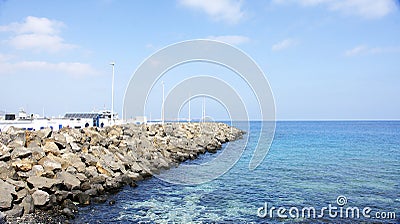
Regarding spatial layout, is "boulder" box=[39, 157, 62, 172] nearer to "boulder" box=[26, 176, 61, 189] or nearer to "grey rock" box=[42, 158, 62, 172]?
"grey rock" box=[42, 158, 62, 172]

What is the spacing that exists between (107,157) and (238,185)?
25.7 feet

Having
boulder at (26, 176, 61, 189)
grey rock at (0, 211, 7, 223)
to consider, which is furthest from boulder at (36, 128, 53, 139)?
grey rock at (0, 211, 7, 223)

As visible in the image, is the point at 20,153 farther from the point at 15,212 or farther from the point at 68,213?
the point at 68,213

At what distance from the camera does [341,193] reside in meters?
18.2

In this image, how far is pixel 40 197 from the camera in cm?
1348

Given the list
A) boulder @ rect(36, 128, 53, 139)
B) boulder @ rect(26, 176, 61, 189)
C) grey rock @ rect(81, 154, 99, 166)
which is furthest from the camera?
boulder @ rect(36, 128, 53, 139)

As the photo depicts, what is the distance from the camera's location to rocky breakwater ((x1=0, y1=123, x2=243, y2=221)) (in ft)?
44.1

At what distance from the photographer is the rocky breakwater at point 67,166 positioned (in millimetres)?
13446

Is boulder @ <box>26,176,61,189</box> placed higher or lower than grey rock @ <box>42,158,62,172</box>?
lower

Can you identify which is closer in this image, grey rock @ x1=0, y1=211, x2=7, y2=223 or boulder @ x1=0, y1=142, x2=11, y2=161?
grey rock @ x1=0, y1=211, x2=7, y2=223

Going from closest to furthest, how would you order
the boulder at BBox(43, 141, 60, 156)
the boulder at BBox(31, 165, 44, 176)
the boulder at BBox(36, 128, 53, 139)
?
the boulder at BBox(31, 165, 44, 176) < the boulder at BBox(43, 141, 60, 156) < the boulder at BBox(36, 128, 53, 139)

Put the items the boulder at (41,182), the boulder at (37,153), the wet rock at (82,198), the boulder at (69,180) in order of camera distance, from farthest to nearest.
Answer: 1. the boulder at (37,153)
2. the boulder at (69,180)
3. the wet rock at (82,198)
4. the boulder at (41,182)

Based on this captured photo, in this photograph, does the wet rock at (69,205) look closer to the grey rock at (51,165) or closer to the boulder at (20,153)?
the grey rock at (51,165)

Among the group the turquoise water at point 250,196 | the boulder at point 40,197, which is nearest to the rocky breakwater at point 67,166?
the boulder at point 40,197
